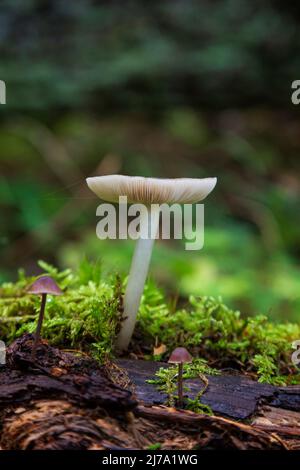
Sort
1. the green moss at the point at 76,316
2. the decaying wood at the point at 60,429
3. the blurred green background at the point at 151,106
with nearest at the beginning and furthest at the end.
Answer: the decaying wood at the point at 60,429
the green moss at the point at 76,316
the blurred green background at the point at 151,106

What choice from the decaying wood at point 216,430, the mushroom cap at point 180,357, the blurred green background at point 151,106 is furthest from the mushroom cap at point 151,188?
the blurred green background at point 151,106

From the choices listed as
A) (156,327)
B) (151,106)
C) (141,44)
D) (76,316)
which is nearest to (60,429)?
(76,316)

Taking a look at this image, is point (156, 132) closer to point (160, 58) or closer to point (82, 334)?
point (160, 58)

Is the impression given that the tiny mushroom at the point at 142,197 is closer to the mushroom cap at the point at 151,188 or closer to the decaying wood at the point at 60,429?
the mushroom cap at the point at 151,188

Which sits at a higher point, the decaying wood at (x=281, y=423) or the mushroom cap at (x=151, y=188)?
the mushroom cap at (x=151, y=188)

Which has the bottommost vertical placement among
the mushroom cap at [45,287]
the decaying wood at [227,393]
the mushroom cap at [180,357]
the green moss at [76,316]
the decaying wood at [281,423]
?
the decaying wood at [281,423]

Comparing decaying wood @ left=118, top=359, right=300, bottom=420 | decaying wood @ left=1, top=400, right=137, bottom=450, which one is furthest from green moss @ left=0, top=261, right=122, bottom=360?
decaying wood @ left=1, top=400, right=137, bottom=450

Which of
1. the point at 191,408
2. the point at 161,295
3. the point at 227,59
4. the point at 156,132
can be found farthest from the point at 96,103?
the point at 191,408
